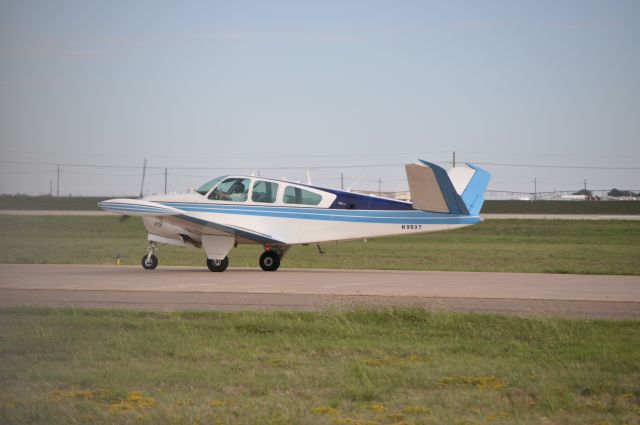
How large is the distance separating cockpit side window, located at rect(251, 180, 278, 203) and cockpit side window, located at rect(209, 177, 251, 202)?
0.22 metres

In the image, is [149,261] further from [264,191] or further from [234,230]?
[264,191]

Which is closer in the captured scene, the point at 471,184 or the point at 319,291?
the point at 319,291

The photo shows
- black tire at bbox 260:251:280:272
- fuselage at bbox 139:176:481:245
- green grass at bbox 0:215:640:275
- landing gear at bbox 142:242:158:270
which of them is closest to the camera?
fuselage at bbox 139:176:481:245

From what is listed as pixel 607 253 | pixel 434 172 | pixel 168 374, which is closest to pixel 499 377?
pixel 168 374

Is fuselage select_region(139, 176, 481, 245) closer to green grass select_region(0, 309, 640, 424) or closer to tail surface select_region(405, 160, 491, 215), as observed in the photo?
tail surface select_region(405, 160, 491, 215)

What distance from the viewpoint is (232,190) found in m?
23.6

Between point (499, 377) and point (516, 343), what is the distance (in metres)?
2.14

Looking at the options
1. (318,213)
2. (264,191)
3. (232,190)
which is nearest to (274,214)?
(264,191)

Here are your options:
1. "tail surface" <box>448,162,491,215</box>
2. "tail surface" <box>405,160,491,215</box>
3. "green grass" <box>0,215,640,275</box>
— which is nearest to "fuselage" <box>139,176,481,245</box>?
"tail surface" <box>405,160,491,215</box>

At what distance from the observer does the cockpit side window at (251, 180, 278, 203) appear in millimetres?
23453

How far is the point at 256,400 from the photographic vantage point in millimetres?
8438

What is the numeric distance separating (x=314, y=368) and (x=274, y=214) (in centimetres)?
1349

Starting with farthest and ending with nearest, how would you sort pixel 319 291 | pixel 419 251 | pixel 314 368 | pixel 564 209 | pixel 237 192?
pixel 564 209
pixel 419 251
pixel 237 192
pixel 319 291
pixel 314 368

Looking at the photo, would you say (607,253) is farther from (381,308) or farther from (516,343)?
(516,343)
